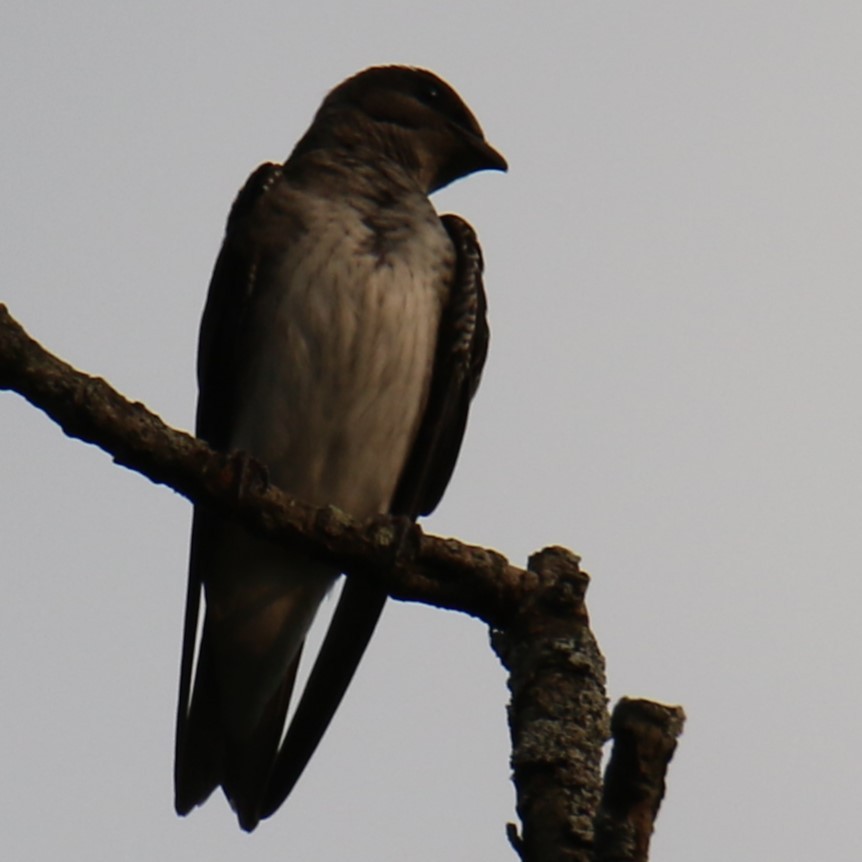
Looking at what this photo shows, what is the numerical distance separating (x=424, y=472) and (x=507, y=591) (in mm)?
2494

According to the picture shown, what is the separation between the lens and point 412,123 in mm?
8148

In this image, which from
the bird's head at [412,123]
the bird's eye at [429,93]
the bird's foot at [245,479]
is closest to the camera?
the bird's foot at [245,479]

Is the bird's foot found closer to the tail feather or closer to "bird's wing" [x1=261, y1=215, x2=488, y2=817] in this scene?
"bird's wing" [x1=261, y1=215, x2=488, y2=817]

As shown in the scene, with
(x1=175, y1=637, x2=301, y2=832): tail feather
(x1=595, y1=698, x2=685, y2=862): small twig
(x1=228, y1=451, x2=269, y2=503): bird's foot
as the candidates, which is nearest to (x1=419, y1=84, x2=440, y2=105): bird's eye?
(x1=175, y1=637, x2=301, y2=832): tail feather

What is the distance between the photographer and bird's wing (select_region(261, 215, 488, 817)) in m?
6.47

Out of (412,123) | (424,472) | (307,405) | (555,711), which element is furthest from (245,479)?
(412,123)

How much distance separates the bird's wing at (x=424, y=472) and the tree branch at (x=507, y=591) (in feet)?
5.91

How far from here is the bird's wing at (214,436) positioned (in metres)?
6.47

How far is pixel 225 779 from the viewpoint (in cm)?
647

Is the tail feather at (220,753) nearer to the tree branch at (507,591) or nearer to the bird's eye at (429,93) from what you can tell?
the tree branch at (507,591)

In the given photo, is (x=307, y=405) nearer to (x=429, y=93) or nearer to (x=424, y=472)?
(x=424, y=472)

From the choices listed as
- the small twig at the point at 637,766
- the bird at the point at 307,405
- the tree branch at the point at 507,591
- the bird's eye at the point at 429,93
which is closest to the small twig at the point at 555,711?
the tree branch at the point at 507,591

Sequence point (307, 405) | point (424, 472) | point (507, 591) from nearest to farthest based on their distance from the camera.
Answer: point (507, 591) < point (307, 405) < point (424, 472)

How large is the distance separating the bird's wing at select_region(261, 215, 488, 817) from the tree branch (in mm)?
1801
